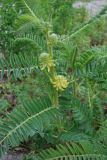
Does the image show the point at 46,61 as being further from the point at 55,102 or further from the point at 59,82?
the point at 55,102

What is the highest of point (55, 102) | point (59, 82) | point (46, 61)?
point (46, 61)

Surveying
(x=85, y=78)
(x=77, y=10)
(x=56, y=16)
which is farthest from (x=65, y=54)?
(x=77, y=10)

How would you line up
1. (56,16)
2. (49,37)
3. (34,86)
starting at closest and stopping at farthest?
1. (49,37)
2. (34,86)
3. (56,16)

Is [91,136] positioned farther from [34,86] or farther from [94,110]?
[34,86]

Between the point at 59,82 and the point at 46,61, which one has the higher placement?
the point at 46,61

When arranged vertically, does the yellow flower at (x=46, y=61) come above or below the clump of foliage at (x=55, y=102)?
above

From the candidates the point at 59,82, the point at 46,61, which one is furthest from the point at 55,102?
the point at 46,61

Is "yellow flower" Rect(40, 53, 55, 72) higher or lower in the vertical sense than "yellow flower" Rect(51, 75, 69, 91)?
higher

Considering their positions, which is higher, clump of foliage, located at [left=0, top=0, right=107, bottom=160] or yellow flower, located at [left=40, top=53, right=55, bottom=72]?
yellow flower, located at [left=40, top=53, right=55, bottom=72]

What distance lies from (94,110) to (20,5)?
91 cm

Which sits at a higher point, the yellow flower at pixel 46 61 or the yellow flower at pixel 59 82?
the yellow flower at pixel 46 61

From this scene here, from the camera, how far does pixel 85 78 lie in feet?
10.9

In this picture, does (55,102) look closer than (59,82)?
No

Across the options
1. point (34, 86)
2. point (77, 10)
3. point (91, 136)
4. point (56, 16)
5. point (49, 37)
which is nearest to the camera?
point (49, 37)
